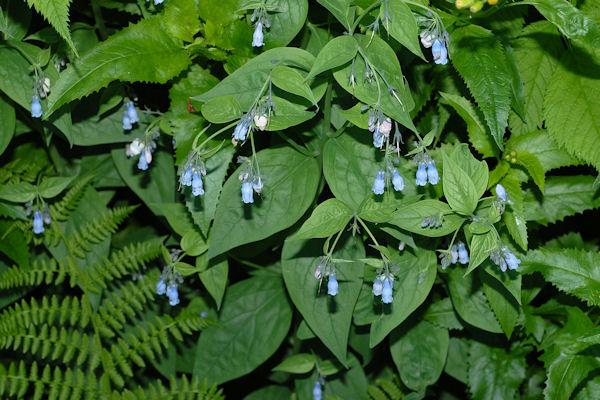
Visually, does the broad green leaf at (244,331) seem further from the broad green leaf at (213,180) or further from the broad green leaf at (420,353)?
the broad green leaf at (213,180)

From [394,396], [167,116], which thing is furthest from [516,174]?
[167,116]

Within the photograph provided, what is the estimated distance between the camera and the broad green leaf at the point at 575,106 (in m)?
1.99

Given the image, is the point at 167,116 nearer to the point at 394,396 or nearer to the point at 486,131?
the point at 486,131

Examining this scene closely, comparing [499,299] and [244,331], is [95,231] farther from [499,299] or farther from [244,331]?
[499,299]

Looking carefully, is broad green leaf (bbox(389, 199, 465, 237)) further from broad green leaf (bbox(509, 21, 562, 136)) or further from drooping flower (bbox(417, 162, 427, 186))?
broad green leaf (bbox(509, 21, 562, 136))

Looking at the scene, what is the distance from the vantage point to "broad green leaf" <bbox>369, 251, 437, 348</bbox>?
201 cm

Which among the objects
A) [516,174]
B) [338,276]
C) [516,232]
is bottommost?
[338,276]

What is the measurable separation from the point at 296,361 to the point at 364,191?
913 millimetres

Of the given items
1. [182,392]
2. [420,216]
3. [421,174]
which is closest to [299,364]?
[182,392]

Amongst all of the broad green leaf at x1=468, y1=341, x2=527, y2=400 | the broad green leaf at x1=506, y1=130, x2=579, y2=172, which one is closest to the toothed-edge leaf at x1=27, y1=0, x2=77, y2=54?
the broad green leaf at x1=506, y1=130, x2=579, y2=172

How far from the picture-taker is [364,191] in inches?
77.2

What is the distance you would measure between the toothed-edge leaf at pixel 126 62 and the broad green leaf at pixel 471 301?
126cm

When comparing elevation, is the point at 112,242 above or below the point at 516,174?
below

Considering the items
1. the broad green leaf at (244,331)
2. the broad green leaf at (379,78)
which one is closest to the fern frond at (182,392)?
the broad green leaf at (244,331)
